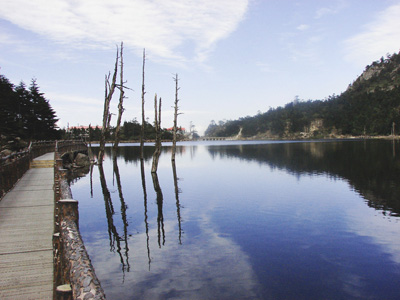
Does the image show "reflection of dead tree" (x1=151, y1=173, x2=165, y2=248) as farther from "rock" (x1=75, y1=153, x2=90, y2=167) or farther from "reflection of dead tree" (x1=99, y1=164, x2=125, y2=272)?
"rock" (x1=75, y1=153, x2=90, y2=167)

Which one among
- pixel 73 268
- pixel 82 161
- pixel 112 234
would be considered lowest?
pixel 112 234

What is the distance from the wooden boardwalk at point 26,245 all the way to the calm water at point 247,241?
212 cm

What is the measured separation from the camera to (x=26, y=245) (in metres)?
7.73

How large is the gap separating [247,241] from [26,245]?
7464 millimetres

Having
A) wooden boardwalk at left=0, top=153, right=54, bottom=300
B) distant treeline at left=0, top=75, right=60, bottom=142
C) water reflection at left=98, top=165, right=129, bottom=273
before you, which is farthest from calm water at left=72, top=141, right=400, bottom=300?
distant treeline at left=0, top=75, right=60, bottom=142

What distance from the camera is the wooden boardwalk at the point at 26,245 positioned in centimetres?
586

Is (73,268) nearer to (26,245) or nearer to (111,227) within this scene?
(26,245)

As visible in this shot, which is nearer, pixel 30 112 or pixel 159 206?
pixel 159 206

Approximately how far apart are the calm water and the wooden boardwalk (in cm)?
212

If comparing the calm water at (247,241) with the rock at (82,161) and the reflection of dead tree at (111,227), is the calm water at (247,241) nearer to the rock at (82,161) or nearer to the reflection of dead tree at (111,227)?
the reflection of dead tree at (111,227)

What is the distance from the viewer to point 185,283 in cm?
870

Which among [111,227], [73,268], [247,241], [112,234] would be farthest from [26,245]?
[247,241]

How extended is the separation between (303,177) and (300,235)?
16331 millimetres

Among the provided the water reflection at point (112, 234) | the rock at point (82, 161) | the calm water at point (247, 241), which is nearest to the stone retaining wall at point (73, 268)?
the calm water at point (247, 241)
